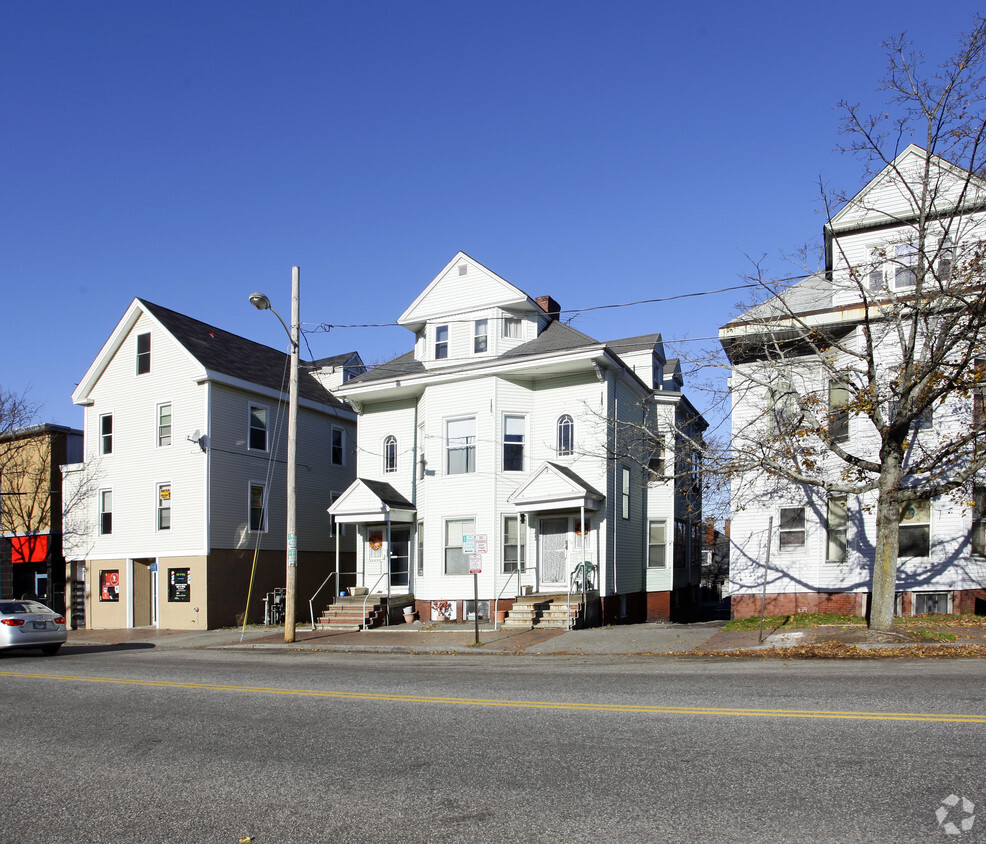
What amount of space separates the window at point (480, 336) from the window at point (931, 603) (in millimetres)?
14212

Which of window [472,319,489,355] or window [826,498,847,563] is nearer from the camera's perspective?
window [826,498,847,563]

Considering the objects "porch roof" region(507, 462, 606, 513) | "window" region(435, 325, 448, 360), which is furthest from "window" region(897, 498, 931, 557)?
"window" region(435, 325, 448, 360)

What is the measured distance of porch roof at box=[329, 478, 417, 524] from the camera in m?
25.4

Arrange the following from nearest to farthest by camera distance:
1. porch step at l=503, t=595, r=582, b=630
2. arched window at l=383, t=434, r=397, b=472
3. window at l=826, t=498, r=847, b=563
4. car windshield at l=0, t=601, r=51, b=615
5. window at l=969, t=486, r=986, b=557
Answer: car windshield at l=0, t=601, r=51, b=615 → window at l=969, t=486, r=986, b=557 → porch step at l=503, t=595, r=582, b=630 → window at l=826, t=498, r=847, b=563 → arched window at l=383, t=434, r=397, b=472

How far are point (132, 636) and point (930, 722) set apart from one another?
978 inches

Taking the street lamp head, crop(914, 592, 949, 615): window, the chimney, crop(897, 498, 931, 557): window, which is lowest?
crop(914, 592, 949, 615): window

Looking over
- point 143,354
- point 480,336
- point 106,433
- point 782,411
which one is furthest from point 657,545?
point 106,433

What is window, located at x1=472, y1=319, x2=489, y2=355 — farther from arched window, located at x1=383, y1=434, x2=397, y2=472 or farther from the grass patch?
the grass patch

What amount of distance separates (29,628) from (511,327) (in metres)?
15.8

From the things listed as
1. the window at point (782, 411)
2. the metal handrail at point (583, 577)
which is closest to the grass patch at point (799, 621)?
the metal handrail at point (583, 577)

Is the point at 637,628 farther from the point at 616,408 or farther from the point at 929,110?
the point at 929,110

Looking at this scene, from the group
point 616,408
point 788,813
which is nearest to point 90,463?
point 616,408

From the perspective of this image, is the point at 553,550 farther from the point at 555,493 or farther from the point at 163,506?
the point at 163,506

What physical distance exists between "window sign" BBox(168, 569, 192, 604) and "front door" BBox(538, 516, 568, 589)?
12.4 meters
